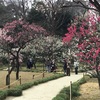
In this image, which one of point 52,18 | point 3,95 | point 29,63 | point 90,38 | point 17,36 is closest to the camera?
point 90,38

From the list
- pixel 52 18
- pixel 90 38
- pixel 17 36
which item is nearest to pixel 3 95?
pixel 90 38

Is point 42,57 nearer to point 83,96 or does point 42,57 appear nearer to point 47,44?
point 47,44

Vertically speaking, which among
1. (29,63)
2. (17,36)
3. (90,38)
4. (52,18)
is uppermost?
(52,18)

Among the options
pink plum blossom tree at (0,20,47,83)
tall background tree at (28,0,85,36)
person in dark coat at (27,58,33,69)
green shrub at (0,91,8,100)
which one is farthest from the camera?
tall background tree at (28,0,85,36)

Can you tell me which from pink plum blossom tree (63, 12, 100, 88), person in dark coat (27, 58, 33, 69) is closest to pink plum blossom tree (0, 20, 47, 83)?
pink plum blossom tree (63, 12, 100, 88)

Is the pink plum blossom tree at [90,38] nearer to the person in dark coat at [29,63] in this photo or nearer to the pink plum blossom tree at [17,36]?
the pink plum blossom tree at [17,36]

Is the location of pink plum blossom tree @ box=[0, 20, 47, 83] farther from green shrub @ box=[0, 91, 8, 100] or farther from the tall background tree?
the tall background tree

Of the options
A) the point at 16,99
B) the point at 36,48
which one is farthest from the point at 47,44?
the point at 16,99

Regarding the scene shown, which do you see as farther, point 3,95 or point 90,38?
point 3,95

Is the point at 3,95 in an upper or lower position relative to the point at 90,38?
lower

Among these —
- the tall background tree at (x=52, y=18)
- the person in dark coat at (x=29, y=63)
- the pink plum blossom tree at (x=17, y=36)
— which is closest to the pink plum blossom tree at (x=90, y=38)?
the pink plum blossom tree at (x=17, y=36)

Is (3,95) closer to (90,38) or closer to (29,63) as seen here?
(90,38)

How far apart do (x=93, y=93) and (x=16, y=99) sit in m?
4.62

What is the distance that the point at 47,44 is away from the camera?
4053 cm
